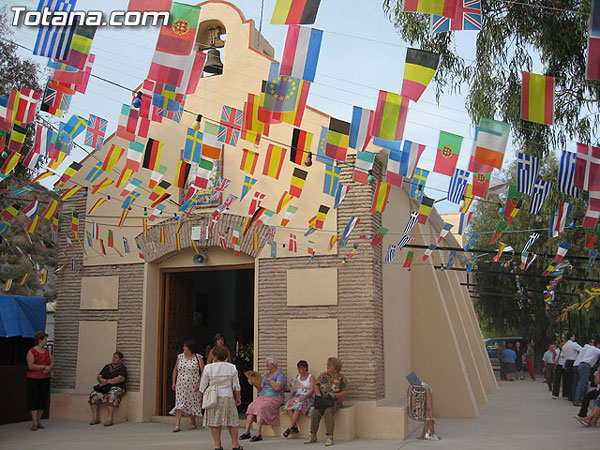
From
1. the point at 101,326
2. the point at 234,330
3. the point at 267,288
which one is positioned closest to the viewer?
the point at 267,288

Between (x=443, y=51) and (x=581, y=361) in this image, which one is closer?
(x=443, y=51)

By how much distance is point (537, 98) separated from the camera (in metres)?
7.14

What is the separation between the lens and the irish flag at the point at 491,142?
839 cm

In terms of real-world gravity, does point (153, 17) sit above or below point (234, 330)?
above

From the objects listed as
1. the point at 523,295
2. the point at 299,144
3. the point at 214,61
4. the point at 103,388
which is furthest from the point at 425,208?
the point at 523,295

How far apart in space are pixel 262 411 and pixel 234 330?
664 centimetres

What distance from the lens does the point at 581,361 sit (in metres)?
14.7

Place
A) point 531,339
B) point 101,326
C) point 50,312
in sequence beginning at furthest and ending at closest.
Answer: point 531,339 < point 50,312 < point 101,326

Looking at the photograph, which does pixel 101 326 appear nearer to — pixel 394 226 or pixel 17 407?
pixel 17 407

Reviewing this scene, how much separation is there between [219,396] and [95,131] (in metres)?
4.47

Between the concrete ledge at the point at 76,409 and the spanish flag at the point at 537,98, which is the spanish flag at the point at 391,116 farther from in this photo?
the concrete ledge at the point at 76,409

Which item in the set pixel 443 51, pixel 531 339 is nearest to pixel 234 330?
pixel 443 51

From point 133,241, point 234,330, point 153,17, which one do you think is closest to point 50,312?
point 234,330

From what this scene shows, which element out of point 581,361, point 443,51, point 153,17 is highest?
point 443,51
